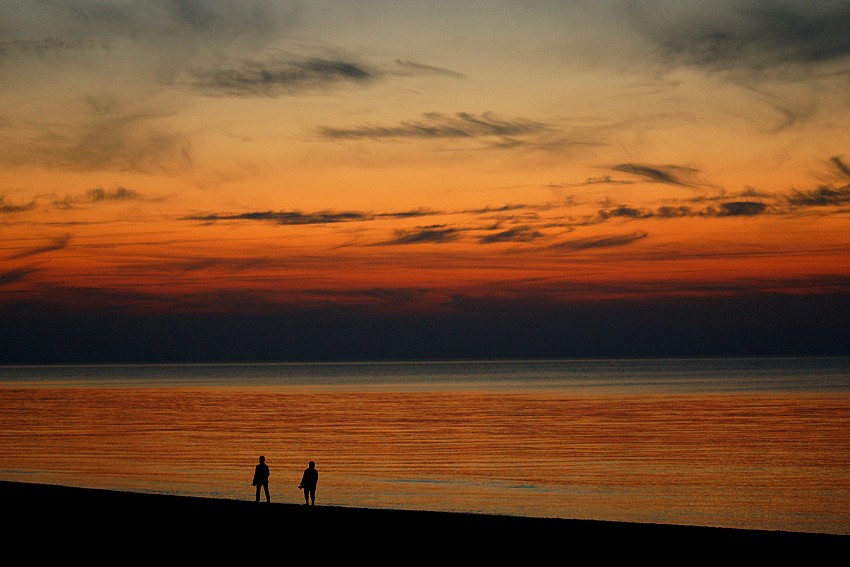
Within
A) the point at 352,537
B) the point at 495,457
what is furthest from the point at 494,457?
the point at 352,537

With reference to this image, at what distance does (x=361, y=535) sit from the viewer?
20.4 m

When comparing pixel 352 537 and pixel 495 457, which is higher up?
pixel 352 537

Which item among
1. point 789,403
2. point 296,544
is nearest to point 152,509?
point 296,544

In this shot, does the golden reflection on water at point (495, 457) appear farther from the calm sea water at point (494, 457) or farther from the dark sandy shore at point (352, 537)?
the dark sandy shore at point (352, 537)

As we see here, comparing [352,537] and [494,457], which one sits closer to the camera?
[352,537]

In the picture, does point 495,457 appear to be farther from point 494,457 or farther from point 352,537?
point 352,537

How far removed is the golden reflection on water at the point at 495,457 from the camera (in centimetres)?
3481

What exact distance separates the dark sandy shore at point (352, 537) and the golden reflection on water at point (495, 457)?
10.8m

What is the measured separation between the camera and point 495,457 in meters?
48.7

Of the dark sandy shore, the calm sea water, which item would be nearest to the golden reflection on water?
the calm sea water

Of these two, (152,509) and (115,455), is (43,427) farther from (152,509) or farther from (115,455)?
(152,509)

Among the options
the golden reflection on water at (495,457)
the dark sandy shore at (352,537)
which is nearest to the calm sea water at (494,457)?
the golden reflection on water at (495,457)

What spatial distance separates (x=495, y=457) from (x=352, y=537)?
1153 inches

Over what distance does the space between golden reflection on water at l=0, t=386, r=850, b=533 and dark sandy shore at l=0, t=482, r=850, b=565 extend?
1079cm
